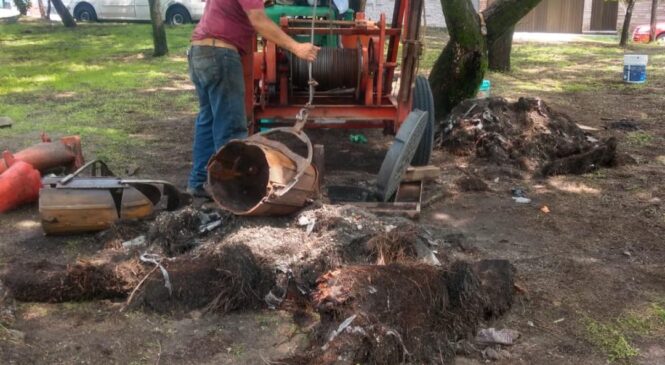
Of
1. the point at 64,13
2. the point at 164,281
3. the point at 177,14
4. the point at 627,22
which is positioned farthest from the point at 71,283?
the point at 177,14

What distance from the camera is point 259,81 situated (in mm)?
6508

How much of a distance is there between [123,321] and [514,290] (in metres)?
2.20

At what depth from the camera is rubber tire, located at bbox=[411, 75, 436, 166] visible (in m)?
6.29

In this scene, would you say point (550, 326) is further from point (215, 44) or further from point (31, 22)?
point (31, 22)

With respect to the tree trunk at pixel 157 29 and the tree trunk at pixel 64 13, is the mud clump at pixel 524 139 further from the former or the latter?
the tree trunk at pixel 64 13

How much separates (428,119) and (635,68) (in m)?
7.36

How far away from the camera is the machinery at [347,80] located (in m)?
5.99

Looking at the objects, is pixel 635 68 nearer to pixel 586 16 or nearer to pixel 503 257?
pixel 503 257

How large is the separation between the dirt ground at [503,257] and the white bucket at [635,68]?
16.3ft

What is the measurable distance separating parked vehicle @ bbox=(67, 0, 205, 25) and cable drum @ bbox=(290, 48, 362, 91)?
723 inches

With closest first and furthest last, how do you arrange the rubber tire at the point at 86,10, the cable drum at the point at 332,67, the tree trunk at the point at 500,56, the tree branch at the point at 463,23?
1. the cable drum at the point at 332,67
2. the tree branch at the point at 463,23
3. the tree trunk at the point at 500,56
4. the rubber tire at the point at 86,10

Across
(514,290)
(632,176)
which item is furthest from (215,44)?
(632,176)

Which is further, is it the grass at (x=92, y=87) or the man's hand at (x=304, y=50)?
the grass at (x=92, y=87)

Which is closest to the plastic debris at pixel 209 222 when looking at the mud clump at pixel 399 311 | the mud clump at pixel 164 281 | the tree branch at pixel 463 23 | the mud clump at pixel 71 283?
the mud clump at pixel 164 281
